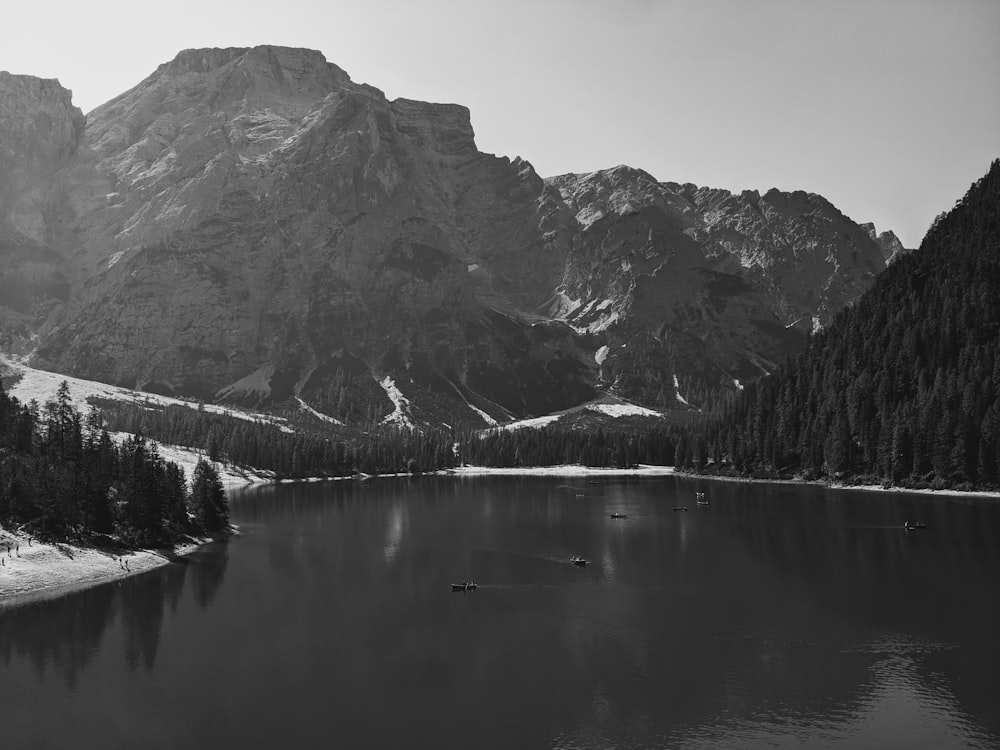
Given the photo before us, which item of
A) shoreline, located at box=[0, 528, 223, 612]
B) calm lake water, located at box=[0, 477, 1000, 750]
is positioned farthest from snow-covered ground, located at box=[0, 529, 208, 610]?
calm lake water, located at box=[0, 477, 1000, 750]

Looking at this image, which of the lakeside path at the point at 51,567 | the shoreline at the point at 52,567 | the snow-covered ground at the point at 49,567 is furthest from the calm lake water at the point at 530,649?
the snow-covered ground at the point at 49,567

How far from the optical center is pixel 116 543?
10256 cm

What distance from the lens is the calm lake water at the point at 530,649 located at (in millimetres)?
46656

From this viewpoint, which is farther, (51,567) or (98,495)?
(98,495)

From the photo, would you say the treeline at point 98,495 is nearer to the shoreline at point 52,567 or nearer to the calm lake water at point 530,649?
the shoreline at point 52,567

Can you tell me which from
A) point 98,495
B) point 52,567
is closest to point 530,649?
point 52,567

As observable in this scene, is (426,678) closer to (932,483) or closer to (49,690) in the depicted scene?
(49,690)

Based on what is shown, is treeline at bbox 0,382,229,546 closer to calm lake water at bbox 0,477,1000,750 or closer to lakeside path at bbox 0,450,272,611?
lakeside path at bbox 0,450,272,611

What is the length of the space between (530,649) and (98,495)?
239 ft

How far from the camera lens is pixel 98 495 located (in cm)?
10500

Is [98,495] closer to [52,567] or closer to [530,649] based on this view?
[52,567]

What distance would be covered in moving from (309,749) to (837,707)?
33.9 meters

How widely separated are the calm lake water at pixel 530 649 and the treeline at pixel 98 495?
33.5ft

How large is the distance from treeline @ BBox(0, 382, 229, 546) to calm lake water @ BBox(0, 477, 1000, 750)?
402 inches
